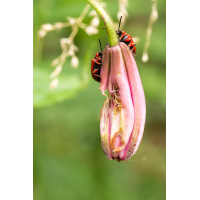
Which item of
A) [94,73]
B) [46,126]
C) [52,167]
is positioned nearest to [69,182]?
[52,167]

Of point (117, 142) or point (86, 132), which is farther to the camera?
point (86, 132)

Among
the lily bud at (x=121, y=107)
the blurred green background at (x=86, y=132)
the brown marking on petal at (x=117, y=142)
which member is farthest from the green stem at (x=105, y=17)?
the blurred green background at (x=86, y=132)

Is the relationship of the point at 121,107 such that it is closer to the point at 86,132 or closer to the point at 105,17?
the point at 105,17

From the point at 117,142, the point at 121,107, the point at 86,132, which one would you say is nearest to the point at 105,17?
the point at 121,107

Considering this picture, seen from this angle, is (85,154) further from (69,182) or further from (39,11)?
(39,11)

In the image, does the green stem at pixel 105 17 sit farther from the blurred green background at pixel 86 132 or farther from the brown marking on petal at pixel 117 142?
the blurred green background at pixel 86 132
